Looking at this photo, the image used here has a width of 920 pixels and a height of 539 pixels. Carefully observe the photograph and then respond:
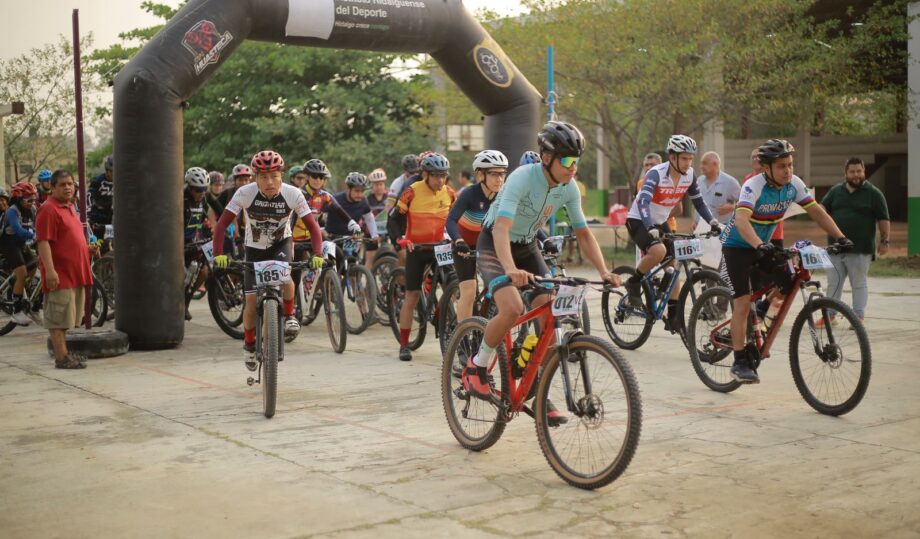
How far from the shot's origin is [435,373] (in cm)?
1010

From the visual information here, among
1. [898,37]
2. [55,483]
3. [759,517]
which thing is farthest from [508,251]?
[898,37]

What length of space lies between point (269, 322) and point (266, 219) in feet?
4.51

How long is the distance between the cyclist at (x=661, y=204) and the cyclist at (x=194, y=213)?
→ 5.54 metres

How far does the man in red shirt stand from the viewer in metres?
10.4

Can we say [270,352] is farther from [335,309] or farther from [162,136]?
[162,136]

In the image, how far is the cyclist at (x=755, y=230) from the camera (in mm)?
8234

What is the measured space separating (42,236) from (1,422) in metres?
2.76

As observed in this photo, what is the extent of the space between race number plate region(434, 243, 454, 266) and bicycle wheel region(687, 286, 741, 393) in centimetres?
252

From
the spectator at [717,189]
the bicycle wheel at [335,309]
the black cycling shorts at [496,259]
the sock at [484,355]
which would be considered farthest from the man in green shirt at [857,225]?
the sock at [484,355]

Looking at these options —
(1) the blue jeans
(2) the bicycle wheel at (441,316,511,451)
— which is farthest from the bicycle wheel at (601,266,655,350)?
(2) the bicycle wheel at (441,316,511,451)

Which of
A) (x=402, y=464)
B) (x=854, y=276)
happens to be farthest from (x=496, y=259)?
(x=854, y=276)

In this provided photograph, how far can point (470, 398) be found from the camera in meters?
6.93

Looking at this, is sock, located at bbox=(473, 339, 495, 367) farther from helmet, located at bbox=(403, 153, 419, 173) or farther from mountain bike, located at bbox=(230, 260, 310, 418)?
helmet, located at bbox=(403, 153, 419, 173)

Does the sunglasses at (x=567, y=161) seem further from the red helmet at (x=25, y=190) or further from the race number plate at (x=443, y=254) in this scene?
the red helmet at (x=25, y=190)
